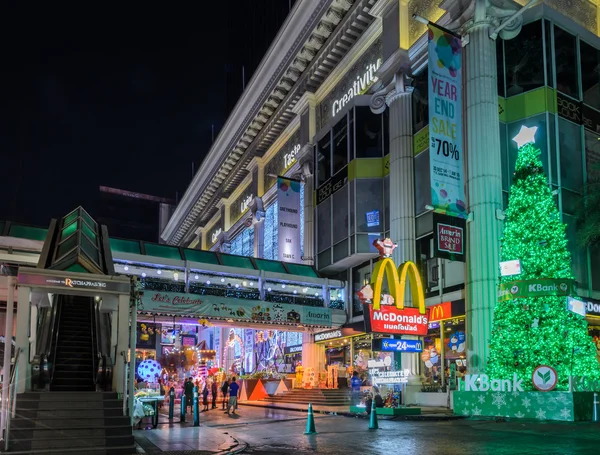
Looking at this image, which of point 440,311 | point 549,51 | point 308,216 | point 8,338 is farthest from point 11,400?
point 308,216

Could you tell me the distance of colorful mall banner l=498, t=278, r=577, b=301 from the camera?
20.5 metres

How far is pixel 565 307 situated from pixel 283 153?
30756 millimetres

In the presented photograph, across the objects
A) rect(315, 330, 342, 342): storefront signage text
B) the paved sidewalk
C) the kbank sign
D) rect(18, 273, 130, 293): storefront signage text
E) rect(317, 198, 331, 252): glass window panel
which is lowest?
the paved sidewalk

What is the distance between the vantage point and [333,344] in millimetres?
39656

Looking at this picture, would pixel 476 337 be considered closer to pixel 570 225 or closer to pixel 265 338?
pixel 570 225

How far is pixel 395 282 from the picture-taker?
2452 cm

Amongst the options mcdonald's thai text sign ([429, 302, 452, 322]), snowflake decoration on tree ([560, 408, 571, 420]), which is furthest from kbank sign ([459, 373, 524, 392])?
mcdonald's thai text sign ([429, 302, 452, 322])

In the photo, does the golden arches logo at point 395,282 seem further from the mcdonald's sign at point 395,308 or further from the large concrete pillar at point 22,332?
the large concrete pillar at point 22,332

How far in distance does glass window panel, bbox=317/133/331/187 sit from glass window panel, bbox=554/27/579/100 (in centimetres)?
1454

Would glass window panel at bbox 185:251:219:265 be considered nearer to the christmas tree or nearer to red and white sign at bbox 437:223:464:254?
red and white sign at bbox 437:223:464:254

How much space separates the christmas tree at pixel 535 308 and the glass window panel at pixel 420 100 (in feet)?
28.5

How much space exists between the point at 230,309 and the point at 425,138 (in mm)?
13829

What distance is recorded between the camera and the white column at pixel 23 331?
13648 mm

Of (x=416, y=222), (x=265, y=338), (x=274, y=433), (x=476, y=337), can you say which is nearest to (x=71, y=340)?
(x=274, y=433)
